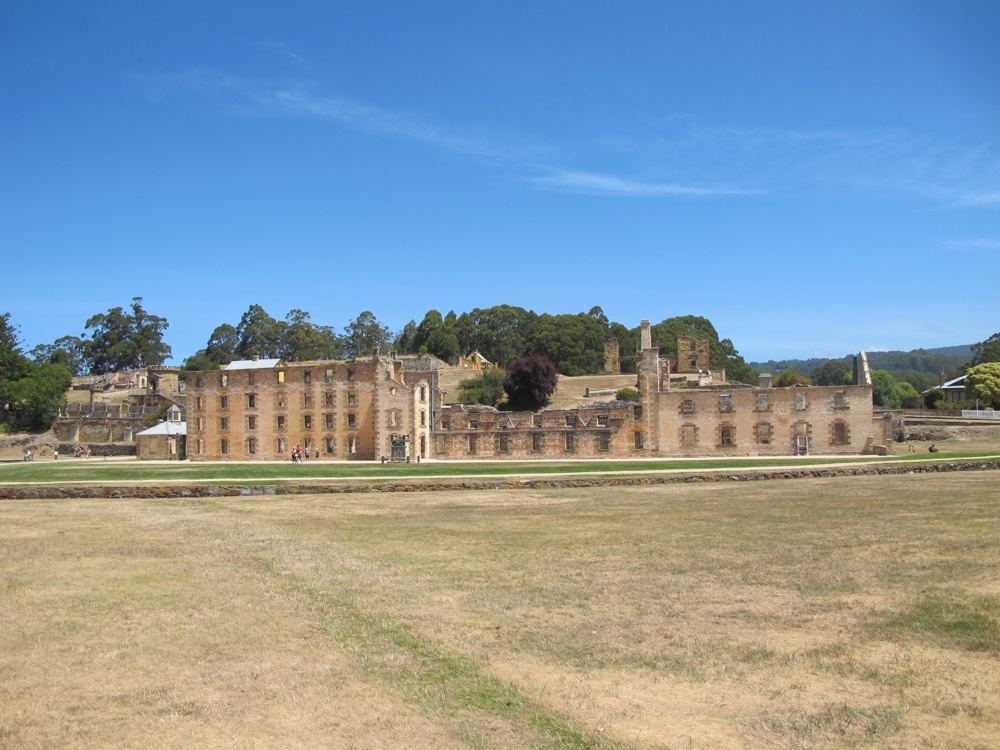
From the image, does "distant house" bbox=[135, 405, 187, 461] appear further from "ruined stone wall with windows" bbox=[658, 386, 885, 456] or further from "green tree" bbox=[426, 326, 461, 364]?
"green tree" bbox=[426, 326, 461, 364]

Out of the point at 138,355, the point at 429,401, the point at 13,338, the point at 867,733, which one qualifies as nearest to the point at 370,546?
the point at 867,733

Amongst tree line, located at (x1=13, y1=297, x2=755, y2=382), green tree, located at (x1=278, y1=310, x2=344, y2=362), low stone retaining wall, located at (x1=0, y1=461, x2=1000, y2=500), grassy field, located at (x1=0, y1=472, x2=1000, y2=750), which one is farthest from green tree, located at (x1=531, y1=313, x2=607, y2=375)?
grassy field, located at (x1=0, y1=472, x2=1000, y2=750)

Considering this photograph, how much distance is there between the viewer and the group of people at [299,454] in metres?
59.2

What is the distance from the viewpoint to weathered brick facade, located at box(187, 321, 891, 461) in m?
59.0

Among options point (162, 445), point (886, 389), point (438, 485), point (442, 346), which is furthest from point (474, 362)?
point (438, 485)

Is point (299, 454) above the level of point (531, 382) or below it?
below

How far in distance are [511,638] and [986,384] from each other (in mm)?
88099

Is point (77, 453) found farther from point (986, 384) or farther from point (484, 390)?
point (986, 384)

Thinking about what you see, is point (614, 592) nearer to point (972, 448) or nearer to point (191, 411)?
point (972, 448)

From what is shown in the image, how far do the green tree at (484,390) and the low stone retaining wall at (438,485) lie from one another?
51.3 metres

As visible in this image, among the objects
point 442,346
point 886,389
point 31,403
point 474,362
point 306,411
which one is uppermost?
point 442,346

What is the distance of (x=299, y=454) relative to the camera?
61.9m

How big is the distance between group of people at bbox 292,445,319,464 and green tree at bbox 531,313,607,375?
169 feet

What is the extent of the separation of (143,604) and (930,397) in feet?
320
